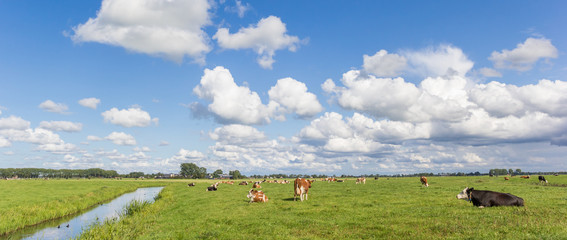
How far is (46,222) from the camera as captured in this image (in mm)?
30766

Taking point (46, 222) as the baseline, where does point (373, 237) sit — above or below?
above

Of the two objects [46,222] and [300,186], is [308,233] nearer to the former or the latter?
[300,186]

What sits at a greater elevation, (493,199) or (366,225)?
(493,199)

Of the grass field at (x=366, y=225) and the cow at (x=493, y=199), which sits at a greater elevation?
the cow at (x=493, y=199)

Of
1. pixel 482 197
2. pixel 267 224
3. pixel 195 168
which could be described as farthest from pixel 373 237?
pixel 195 168

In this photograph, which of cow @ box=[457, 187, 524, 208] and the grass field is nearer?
the grass field

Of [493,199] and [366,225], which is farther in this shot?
[493,199]

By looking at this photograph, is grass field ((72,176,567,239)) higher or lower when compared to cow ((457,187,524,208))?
lower

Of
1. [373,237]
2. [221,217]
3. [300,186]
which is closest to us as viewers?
[373,237]

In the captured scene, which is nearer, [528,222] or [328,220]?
[528,222]

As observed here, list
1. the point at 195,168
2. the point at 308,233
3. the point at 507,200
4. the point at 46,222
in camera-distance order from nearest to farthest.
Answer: the point at 308,233, the point at 507,200, the point at 46,222, the point at 195,168

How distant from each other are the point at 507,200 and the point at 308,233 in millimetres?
12502

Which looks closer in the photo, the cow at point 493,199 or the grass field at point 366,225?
the grass field at point 366,225

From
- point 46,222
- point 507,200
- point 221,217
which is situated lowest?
point 46,222
